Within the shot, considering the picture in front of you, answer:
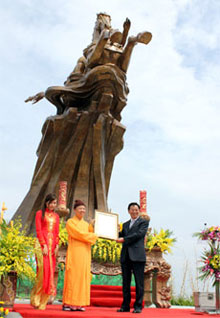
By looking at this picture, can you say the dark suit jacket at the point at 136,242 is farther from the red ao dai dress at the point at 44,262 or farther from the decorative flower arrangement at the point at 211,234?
the decorative flower arrangement at the point at 211,234

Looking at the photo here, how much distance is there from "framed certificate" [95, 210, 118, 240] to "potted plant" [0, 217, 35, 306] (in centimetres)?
77

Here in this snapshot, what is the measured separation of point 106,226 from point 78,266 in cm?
58

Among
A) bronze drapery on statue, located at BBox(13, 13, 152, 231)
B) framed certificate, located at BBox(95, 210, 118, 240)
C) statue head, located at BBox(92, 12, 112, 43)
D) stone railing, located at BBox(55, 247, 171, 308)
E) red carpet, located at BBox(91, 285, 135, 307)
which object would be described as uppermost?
statue head, located at BBox(92, 12, 112, 43)

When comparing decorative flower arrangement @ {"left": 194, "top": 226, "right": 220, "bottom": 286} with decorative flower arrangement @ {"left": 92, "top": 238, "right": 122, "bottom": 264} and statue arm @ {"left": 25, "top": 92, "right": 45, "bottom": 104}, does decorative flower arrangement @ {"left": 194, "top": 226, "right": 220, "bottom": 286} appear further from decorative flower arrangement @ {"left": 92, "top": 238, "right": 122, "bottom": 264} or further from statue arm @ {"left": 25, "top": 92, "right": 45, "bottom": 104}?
statue arm @ {"left": 25, "top": 92, "right": 45, "bottom": 104}

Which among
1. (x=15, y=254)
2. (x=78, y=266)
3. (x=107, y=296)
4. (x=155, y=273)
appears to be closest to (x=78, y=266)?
(x=78, y=266)

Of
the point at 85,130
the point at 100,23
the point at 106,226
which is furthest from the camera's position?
the point at 100,23

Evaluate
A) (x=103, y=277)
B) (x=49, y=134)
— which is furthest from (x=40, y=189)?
(x=103, y=277)

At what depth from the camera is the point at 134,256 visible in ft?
13.3

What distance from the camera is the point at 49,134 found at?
9.21m

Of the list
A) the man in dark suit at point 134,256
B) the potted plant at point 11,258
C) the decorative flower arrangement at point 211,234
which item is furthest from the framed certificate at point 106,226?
the decorative flower arrangement at point 211,234

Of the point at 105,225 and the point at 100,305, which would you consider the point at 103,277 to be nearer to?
the point at 100,305

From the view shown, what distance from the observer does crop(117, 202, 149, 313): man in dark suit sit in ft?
13.2

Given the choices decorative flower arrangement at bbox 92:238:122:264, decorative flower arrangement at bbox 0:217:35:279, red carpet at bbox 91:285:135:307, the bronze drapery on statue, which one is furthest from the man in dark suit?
the bronze drapery on statue

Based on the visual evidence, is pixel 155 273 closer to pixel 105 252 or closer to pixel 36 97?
pixel 105 252
